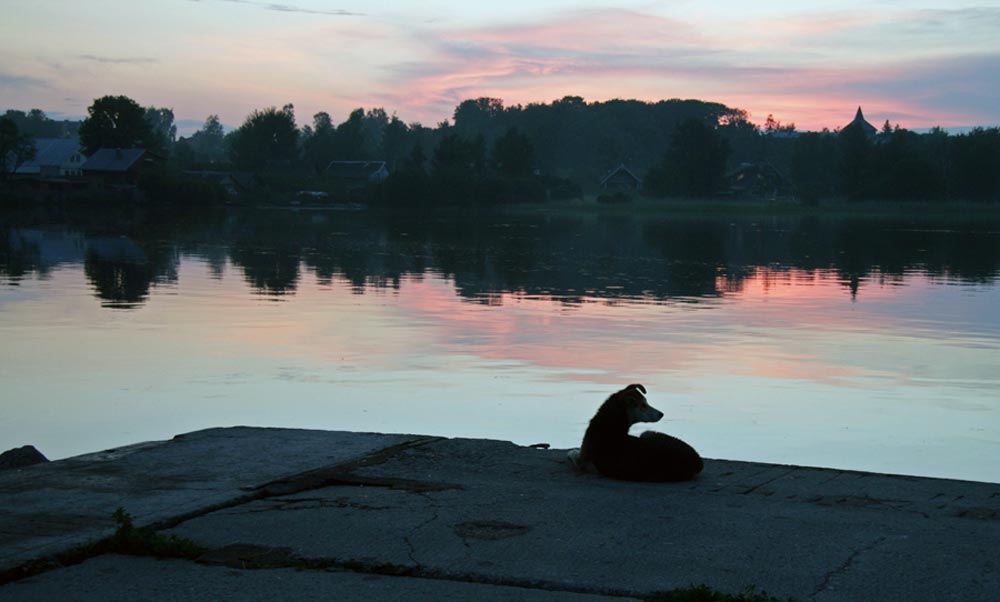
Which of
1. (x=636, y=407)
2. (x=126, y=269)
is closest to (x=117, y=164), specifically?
(x=126, y=269)

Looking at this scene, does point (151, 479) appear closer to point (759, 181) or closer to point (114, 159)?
point (114, 159)

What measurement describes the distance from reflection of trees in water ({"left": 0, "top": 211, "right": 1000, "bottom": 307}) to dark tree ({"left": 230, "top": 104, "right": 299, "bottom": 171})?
8288 centimetres

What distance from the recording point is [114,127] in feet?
418

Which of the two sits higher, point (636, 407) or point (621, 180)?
point (621, 180)

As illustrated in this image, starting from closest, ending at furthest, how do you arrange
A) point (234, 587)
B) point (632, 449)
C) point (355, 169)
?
point (234, 587)
point (632, 449)
point (355, 169)

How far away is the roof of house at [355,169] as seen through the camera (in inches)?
5773

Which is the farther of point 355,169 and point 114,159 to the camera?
point 355,169

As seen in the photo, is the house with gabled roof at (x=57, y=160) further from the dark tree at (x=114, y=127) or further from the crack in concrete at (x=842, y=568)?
the crack in concrete at (x=842, y=568)

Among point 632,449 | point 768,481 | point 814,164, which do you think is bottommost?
point 768,481

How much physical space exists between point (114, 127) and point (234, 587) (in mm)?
130765

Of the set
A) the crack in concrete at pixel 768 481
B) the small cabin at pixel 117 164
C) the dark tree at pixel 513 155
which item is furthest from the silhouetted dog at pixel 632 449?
the dark tree at pixel 513 155

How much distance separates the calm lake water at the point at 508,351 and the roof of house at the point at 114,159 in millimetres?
82244

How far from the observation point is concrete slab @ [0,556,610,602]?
561 centimetres

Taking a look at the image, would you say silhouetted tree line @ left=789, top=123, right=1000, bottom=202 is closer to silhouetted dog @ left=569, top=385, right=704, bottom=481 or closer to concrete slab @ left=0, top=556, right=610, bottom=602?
silhouetted dog @ left=569, top=385, right=704, bottom=481
